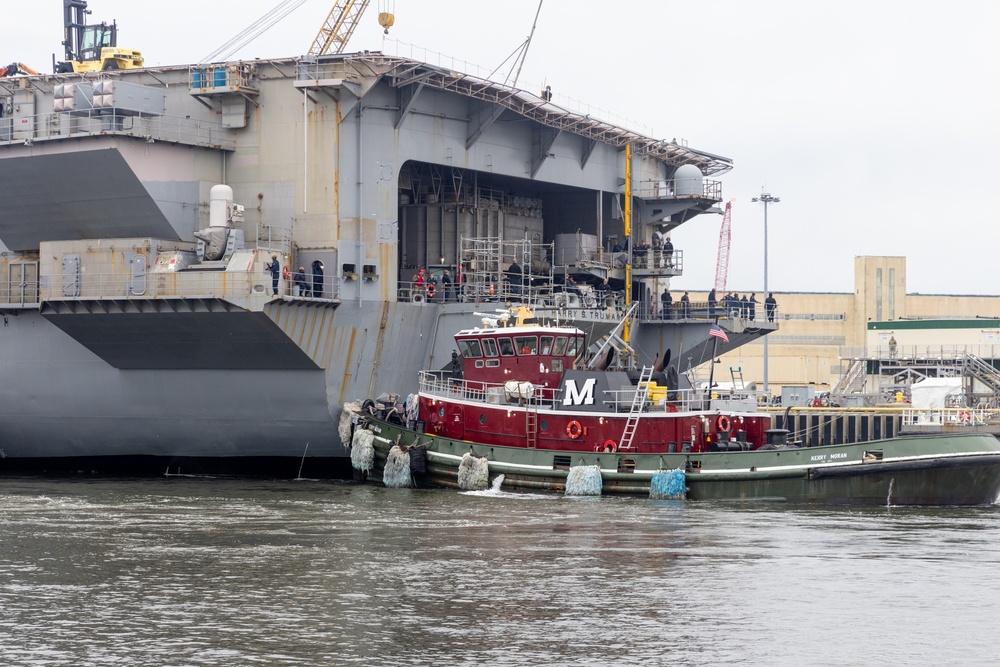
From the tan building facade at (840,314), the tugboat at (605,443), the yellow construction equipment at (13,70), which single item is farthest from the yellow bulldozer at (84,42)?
the tan building facade at (840,314)

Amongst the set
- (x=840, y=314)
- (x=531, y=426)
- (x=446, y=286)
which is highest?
(x=840, y=314)

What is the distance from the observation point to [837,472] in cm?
3597

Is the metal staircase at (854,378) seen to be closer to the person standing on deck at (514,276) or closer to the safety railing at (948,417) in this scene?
the safety railing at (948,417)

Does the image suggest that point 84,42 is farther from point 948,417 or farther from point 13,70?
point 948,417

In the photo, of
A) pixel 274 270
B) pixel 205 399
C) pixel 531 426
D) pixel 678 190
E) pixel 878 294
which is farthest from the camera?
pixel 878 294

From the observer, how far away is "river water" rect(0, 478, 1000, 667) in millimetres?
19703

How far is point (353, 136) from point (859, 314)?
69.7 metres

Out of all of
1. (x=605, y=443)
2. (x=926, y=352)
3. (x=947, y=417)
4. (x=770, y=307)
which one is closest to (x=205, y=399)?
(x=605, y=443)

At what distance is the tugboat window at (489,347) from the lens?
136ft

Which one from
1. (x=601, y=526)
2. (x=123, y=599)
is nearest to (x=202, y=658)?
(x=123, y=599)

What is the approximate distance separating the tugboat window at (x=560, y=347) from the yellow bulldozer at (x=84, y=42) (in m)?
22.3

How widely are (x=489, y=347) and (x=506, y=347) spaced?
0.58 metres

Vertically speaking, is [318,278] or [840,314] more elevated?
[840,314]

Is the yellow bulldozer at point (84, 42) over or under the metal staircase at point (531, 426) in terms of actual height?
over
